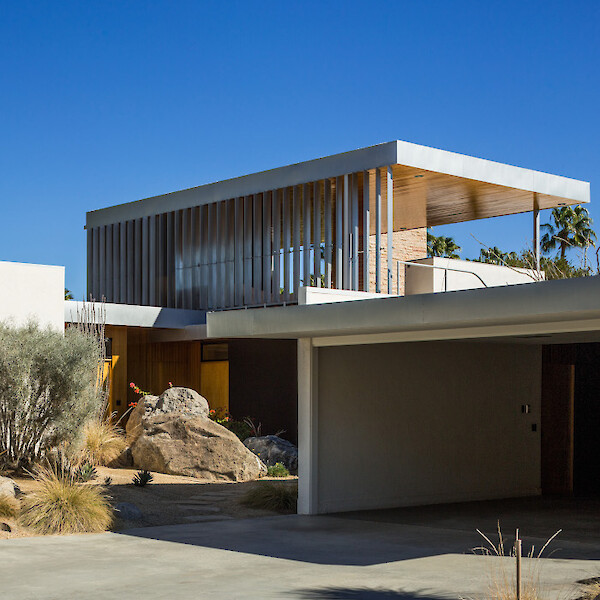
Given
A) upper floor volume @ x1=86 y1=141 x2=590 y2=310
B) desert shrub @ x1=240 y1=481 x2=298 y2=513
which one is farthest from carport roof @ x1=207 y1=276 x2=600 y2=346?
upper floor volume @ x1=86 y1=141 x2=590 y2=310

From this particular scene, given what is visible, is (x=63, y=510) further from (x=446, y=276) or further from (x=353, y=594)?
(x=446, y=276)

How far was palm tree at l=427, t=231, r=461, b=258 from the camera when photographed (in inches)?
2007

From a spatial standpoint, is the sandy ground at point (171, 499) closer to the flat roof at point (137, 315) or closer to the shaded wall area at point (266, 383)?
the flat roof at point (137, 315)

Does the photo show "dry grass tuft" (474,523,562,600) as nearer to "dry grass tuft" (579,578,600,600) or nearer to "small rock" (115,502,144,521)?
"dry grass tuft" (579,578,600,600)

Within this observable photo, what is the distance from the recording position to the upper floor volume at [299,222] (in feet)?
76.7

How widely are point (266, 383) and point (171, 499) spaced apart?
8.46 meters

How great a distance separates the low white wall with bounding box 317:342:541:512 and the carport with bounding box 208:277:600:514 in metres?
0.02

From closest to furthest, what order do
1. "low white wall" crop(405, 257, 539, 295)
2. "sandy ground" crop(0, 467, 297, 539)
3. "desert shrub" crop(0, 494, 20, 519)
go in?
"desert shrub" crop(0, 494, 20, 519)
"sandy ground" crop(0, 467, 297, 539)
"low white wall" crop(405, 257, 539, 295)

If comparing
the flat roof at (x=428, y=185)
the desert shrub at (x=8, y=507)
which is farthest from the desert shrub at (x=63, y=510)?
the flat roof at (x=428, y=185)

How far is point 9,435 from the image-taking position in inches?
599

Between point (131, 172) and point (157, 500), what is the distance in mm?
21195

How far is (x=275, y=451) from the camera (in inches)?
786

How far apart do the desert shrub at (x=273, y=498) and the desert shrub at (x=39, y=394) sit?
10.1 ft

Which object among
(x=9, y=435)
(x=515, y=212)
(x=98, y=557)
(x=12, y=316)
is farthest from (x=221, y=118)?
(x=98, y=557)
